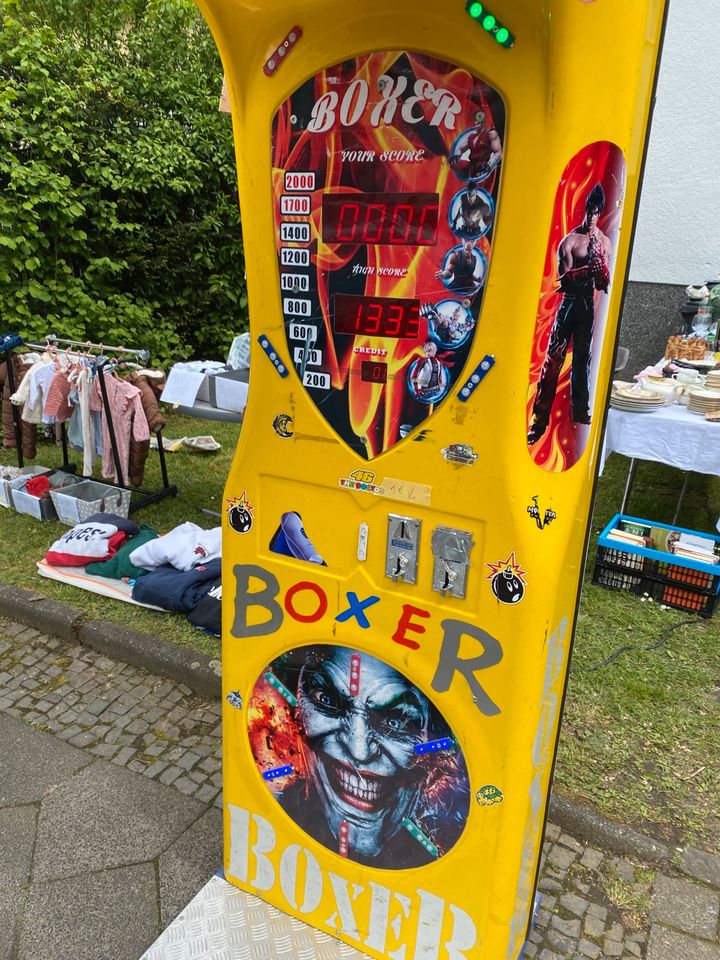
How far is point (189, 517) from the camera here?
218 inches

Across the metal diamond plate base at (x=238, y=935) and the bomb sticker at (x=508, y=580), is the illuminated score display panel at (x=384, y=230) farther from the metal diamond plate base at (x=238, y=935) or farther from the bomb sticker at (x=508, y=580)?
the metal diamond plate base at (x=238, y=935)

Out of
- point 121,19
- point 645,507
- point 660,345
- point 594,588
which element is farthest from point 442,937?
point 121,19

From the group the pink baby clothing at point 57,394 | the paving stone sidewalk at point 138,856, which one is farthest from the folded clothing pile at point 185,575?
the pink baby clothing at point 57,394

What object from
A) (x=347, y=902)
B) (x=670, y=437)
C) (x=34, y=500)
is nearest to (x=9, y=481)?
(x=34, y=500)

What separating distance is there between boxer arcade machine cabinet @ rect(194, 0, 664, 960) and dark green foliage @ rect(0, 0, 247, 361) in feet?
21.0

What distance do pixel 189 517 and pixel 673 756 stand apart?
3.85 metres

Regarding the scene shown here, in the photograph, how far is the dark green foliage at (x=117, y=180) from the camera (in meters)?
7.13

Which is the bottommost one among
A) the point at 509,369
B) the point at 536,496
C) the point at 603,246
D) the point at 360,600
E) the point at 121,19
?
the point at 360,600

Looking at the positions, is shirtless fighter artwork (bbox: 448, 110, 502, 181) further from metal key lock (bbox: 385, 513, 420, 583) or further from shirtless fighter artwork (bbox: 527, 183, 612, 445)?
metal key lock (bbox: 385, 513, 420, 583)

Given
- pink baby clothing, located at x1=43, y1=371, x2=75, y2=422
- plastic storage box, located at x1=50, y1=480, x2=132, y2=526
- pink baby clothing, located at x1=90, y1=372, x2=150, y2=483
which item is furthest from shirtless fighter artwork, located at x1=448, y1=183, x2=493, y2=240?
pink baby clothing, located at x1=43, y1=371, x2=75, y2=422

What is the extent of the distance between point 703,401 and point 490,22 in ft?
13.5

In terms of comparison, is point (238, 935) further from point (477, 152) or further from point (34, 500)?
point (34, 500)

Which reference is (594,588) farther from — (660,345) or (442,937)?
(660,345)

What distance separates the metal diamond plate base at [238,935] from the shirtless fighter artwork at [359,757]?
0.36 meters
